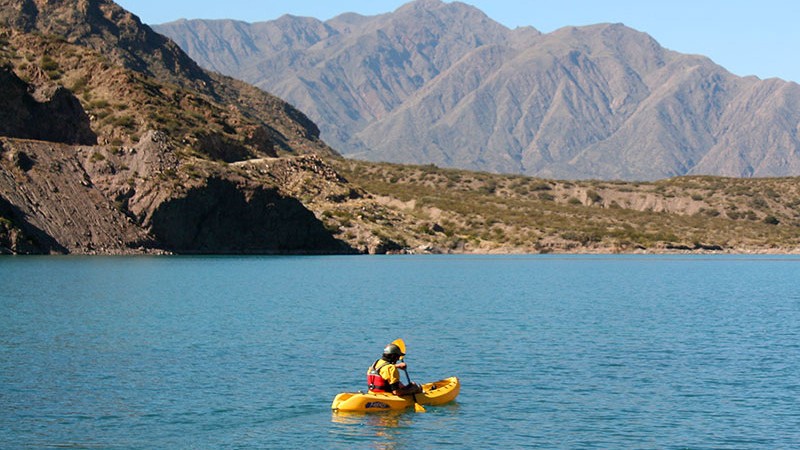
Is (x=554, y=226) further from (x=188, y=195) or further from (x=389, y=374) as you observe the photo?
(x=389, y=374)

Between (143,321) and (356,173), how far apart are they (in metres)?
145

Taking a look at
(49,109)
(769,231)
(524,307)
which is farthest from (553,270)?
(769,231)

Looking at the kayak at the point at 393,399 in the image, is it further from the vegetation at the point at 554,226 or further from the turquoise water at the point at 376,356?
the vegetation at the point at 554,226

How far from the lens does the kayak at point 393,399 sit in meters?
32.8

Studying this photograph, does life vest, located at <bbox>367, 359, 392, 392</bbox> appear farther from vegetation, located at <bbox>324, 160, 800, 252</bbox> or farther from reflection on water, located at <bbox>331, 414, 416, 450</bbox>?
vegetation, located at <bbox>324, 160, 800, 252</bbox>

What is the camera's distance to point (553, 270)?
115 metres

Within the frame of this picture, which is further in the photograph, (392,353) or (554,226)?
(554,226)

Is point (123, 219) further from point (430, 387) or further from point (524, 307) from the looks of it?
point (430, 387)

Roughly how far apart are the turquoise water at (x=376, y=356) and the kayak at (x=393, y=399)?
43 centimetres

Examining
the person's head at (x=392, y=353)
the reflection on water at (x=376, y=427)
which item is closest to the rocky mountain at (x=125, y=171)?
the person's head at (x=392, y=353)

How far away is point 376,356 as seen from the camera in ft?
143

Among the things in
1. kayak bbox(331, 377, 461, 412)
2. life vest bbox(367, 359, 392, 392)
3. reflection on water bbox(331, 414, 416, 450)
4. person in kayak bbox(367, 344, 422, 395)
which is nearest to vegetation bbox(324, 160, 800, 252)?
kayak bbox(331, 377, 461, 412)

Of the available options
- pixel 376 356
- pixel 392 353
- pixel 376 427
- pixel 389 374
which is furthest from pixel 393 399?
pixel 376 356

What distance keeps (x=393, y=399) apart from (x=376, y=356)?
1006 centimetres
